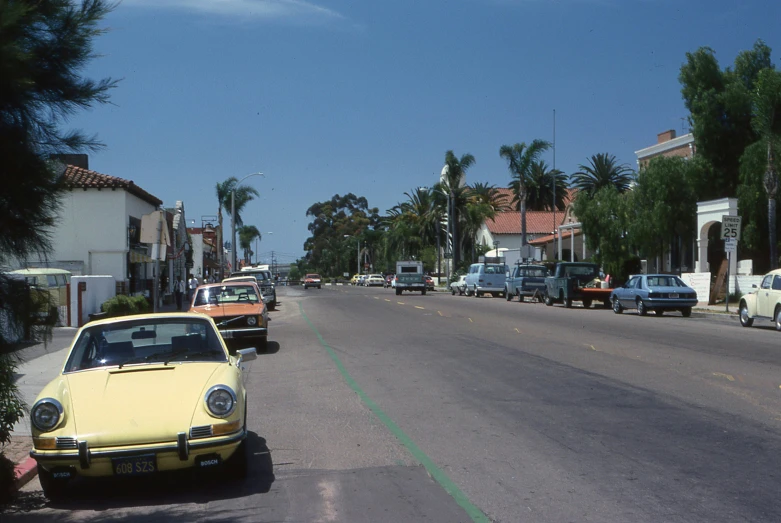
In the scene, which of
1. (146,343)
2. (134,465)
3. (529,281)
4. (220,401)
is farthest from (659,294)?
(134,465)

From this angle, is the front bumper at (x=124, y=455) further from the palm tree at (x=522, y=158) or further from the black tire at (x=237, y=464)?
the palm tree at (x=522, y=158)

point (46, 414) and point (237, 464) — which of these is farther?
point (237, 464)

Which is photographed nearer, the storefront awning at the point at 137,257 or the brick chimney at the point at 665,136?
the storefront awning at the point at 137,257

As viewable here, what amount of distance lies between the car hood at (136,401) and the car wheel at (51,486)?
1.74 ft

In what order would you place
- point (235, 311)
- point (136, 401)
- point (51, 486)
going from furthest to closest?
point (235, 311), point (136, 401), point (51, 486)

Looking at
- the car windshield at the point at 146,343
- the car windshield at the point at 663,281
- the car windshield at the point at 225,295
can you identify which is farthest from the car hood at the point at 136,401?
the car windshield at the point at 663,281

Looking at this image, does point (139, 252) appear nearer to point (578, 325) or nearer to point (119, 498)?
point (578, 325)

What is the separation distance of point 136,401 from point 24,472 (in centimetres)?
171

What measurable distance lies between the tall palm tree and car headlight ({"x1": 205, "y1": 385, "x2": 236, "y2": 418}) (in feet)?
212

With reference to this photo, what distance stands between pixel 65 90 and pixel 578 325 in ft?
67.5

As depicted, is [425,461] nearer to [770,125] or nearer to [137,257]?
[770,125]

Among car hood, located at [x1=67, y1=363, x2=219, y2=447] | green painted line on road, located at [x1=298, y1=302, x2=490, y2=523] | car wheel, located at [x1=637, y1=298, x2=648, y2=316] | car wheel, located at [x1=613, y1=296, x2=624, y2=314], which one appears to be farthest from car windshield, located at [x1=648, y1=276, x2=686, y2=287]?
car hood, located at [x1=67, y1=363, x2=219, y2=447]

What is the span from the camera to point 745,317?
24047 mm

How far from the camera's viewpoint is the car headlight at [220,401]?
267 inches
